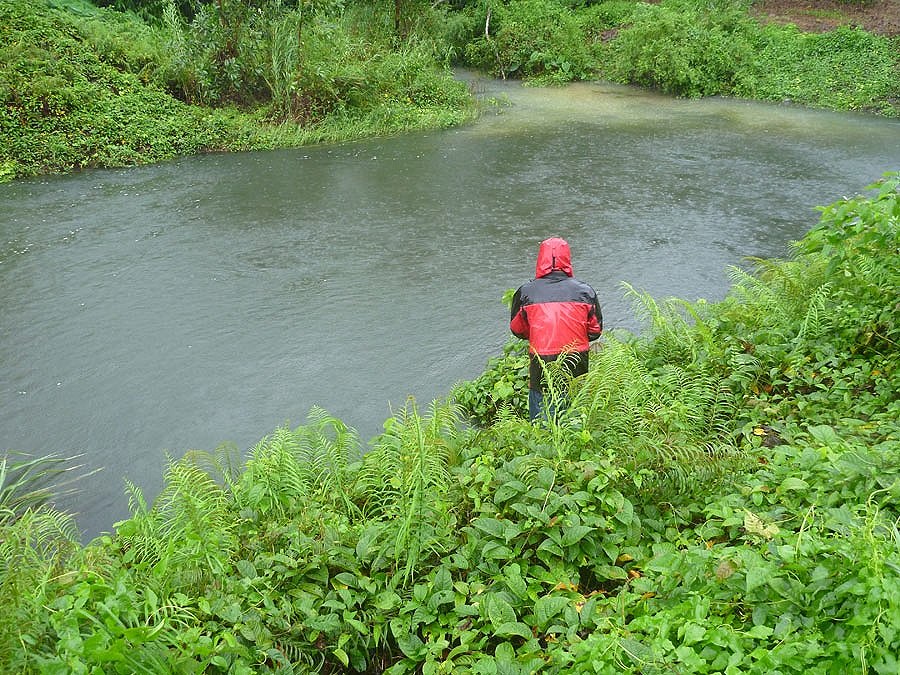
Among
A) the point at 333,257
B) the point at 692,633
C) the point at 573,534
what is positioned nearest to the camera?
the point at 692,633

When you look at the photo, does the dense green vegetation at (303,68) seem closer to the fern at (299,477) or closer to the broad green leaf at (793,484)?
the fern at (299,477)

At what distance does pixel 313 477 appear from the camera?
172 inches

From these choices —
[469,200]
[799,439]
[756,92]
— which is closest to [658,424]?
[799,439]

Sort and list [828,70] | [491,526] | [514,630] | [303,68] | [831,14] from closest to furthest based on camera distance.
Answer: [514,630], [491,526], [303,68], [828,70], [831,14]

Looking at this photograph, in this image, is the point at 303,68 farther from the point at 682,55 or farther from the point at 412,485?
the point at 412,485

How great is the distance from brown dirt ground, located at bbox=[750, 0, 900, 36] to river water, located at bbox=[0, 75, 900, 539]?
8.54m

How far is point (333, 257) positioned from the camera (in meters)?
9.12

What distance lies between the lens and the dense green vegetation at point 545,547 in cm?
253

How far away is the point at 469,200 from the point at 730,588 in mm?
9007

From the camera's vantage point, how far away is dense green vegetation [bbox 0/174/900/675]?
99.7 inches

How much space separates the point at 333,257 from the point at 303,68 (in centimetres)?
750

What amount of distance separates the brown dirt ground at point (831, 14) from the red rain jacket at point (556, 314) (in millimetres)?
21219

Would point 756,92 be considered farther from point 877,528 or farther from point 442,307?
point 877,528

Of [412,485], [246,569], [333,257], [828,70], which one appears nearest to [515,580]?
[412,485]
